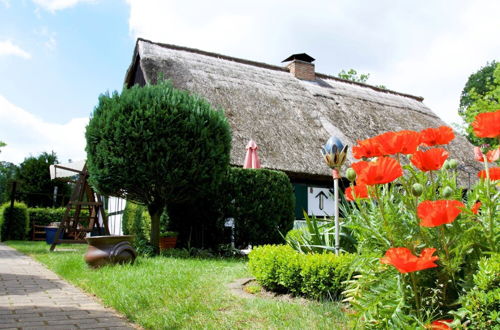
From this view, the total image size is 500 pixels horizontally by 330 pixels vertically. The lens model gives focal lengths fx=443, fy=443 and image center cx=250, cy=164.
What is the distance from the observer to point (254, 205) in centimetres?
855

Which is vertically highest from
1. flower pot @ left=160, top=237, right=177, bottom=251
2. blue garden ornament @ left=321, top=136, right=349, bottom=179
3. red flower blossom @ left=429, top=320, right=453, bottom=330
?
blue garden ornament @ left=321, top=136, right=349, bottom=179

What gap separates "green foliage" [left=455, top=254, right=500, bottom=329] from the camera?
2145 mm

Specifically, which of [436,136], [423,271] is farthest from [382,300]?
[436,136]

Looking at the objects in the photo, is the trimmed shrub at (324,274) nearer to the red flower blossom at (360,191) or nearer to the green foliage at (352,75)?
the red flower blossom at (360,191)

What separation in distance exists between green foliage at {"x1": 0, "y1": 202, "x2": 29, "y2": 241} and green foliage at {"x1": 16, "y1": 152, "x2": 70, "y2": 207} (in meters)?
4.83

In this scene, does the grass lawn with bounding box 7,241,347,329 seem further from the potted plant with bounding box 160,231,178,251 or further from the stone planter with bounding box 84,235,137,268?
the potted plant with bounding box 160,231,178,251

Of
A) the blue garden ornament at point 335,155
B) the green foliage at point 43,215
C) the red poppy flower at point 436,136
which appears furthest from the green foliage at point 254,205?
the green foliage at point 43,215

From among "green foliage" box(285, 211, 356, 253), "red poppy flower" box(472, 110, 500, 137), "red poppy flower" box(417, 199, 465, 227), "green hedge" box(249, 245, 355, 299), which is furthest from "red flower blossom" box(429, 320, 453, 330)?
"green foliage" box(285, 211, 356, 253)

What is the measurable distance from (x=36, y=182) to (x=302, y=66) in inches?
551

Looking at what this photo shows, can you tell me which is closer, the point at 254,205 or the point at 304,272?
the point at 304,272

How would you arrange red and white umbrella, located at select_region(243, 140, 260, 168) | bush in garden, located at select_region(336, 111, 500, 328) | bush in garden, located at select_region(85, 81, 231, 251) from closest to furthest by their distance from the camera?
bush in garden, located at select_region(336, 111, 500, 328), bush in garden, located at select_region(85, 81, 231, 251), red and white umbrella, located at select_region(243, 140, 260, 168)

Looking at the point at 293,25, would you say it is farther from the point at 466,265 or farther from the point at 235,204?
the point at 466,265

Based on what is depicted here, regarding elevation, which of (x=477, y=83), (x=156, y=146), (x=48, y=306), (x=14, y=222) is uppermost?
(x=477, y=83)

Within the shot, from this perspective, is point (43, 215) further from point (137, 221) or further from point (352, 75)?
point (352, 75)
